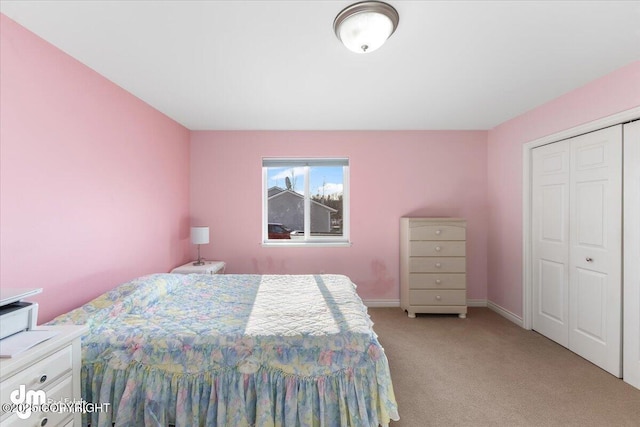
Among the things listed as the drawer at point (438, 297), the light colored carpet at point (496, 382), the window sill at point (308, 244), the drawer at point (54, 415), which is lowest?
the light colored carpet at point (496, 382)

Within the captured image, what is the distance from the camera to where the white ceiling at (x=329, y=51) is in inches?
58.3

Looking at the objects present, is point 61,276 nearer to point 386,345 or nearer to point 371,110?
point 386,345

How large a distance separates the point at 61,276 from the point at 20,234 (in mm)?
401

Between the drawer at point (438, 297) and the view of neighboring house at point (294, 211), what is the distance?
→ 4.86 ft

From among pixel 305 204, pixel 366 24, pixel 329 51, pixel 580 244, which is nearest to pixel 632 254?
pixel 580 244

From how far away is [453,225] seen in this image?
335cm

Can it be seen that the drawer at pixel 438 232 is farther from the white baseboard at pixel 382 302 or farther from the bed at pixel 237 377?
the bed at pixel 237 377

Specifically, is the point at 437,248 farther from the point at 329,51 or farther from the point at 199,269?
the point at 199,269

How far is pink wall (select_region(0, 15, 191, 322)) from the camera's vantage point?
158cm

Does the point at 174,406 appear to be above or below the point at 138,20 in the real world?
below

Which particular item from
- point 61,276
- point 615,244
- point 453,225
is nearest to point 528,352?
point 615,244

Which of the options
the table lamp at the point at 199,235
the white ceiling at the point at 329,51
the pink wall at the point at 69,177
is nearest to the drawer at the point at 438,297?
the white ceiling at the point at 329,51

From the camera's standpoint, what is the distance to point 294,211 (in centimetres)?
400

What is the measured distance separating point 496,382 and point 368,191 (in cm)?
244
